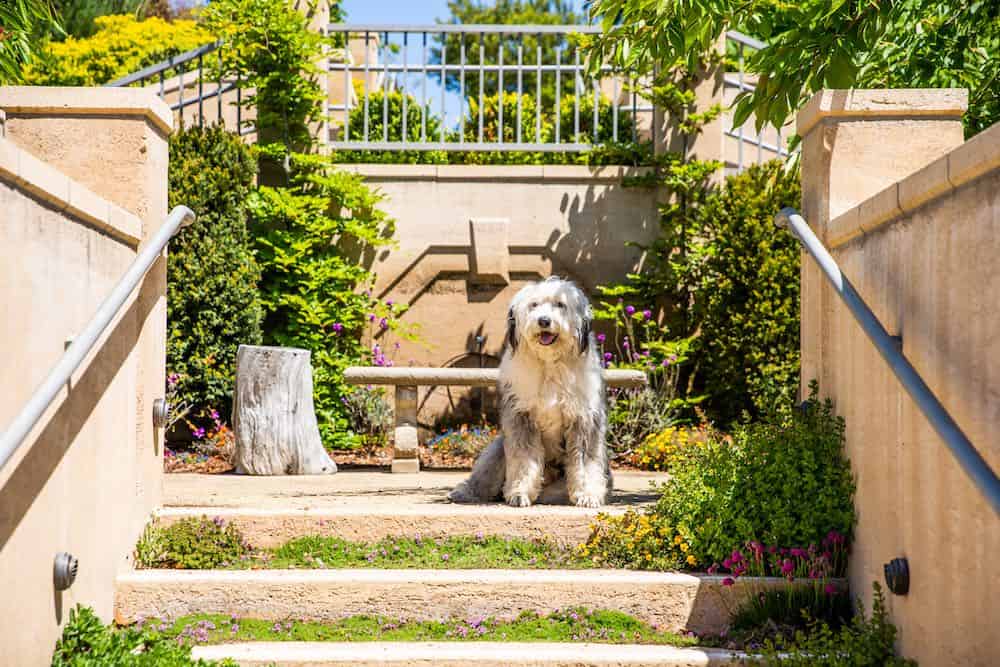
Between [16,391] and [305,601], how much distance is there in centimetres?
156

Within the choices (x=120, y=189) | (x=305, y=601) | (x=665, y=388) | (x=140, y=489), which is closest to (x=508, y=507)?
(x=305, y=601)

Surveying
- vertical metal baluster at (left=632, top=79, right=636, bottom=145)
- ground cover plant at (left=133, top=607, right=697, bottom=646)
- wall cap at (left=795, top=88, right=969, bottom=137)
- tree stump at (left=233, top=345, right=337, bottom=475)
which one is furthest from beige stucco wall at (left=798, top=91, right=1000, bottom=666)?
vertical metal baluster at (left=632, top=79, right=636, bottom=145)

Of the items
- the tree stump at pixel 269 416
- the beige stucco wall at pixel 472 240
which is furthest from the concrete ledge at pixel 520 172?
the tree stump at pixel 269 416

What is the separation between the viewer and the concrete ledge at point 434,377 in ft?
24.6

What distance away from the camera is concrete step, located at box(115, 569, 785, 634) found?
4.18 m

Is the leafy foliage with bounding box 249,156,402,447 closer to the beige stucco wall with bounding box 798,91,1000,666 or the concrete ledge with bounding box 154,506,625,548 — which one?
the concrete ledge with bounding box 154,506,625,548

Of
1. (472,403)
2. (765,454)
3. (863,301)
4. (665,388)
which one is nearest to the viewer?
(863,301)

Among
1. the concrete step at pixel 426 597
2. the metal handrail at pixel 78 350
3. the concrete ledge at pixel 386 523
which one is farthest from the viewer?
the concrete ledge at pixel 386 523

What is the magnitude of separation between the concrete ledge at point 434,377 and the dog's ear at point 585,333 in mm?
2028

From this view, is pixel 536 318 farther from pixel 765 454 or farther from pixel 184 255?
pixel 184 255

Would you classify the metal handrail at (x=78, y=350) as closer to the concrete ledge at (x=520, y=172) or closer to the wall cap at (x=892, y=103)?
the wall cap at (x=892, y=103)

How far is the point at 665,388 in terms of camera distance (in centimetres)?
882

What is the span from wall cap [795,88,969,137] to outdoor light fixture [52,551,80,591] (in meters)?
3.72

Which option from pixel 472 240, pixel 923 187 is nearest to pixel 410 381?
pixel 472 240
